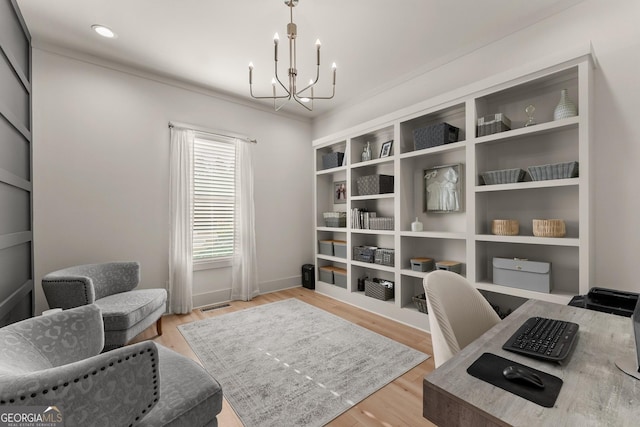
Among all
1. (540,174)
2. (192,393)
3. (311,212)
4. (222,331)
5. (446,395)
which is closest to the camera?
(446,395)

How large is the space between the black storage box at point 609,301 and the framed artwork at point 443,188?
1.27 metres

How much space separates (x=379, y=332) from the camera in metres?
2.89

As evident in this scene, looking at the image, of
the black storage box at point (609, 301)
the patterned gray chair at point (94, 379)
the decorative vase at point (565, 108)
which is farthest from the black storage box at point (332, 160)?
the patterned gray chair at point (94, 379)

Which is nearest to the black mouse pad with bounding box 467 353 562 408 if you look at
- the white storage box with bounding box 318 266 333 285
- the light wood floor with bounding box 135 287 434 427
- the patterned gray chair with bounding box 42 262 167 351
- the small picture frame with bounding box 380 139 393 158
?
the light wood floor with bounding box 135 287 434 427

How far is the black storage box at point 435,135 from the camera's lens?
283 centimetres

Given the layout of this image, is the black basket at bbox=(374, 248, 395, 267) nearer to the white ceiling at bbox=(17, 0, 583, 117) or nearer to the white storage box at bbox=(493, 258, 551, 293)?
the white storage box at bbox=(493, 258, 551, 293)

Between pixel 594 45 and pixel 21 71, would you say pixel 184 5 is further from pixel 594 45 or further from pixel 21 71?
pixel 594 45

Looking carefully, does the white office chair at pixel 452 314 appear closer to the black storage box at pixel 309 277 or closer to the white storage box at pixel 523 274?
the white storage box at pixel 523 274

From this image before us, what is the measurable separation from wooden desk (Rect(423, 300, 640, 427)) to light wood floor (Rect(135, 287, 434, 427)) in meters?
0.99

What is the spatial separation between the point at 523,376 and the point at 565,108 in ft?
7.42

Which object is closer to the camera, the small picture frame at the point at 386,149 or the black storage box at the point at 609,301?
the black storage box at the point at 609,301

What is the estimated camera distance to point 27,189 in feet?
8.27

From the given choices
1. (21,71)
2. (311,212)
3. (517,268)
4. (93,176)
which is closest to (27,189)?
(93,176)

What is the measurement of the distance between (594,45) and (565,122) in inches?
28.3
